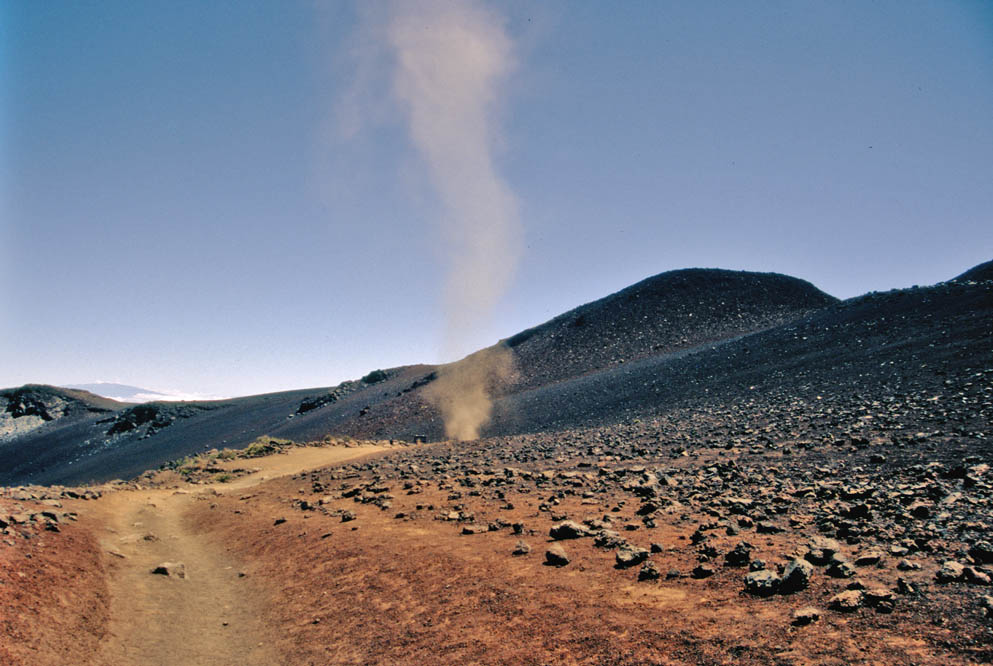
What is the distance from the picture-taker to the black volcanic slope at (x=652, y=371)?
74.9 ft

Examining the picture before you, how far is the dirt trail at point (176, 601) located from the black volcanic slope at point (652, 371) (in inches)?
793

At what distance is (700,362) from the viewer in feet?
117

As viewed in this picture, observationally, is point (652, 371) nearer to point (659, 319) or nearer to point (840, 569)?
point (659, 319)

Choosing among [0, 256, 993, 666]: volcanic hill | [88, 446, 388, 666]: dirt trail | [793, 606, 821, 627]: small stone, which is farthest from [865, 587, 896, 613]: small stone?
[88, 446, 388, 666]: dirt trail

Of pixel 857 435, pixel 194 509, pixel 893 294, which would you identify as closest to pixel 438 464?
pixel 194 509

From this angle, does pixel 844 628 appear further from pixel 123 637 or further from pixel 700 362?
pixel 700 362

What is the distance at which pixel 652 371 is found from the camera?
38281mm

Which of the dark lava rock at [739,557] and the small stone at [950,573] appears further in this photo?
the dark lava rock at [739,557]

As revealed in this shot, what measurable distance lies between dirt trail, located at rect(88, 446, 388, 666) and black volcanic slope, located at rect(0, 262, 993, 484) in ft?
66.1

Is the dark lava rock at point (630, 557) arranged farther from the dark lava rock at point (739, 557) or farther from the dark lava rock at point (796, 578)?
the dark lava rock at point (796, 578)

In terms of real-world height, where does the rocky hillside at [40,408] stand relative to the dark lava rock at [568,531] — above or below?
above

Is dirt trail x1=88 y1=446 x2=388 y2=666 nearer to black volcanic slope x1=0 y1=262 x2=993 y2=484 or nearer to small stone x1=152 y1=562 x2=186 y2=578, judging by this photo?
small stone x1=152 y1=562 x2=186 y2=578

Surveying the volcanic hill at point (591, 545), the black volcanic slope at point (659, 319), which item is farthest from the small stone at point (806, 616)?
the black volcanic slope at point (659, 319)

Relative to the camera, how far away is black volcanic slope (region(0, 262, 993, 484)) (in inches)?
899
